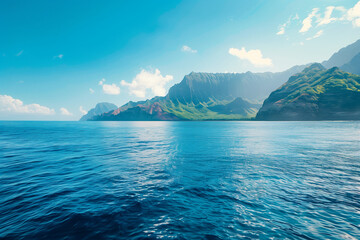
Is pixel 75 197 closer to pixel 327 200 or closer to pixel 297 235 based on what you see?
pixel 297 235

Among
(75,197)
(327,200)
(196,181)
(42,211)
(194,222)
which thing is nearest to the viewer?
(194,222)

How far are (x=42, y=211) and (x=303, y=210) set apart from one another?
59.0 feet

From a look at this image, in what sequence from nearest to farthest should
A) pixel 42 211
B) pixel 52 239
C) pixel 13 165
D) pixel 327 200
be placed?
1. pixel 52 239
2. pixel 42 211
3. pixel 327 200
4. pixel 13 165

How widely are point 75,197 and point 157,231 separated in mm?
8375

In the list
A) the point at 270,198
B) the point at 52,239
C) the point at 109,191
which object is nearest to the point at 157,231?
the point at 52,239

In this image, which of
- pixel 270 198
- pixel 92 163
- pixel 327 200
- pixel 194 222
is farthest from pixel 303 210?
pixel 92 163

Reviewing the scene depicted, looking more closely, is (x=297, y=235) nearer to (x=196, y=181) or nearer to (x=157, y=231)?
(x=157, y=231)

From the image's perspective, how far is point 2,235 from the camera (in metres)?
7.90

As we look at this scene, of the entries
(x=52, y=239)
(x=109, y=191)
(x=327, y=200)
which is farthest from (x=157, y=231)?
(x=327, y=200)

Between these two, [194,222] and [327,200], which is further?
[327,200]

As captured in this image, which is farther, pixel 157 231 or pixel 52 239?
pixel 157 231

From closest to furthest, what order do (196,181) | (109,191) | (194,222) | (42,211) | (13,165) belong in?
(194,222)
(42,211)
(109,191)
(196,181)
(13,165)

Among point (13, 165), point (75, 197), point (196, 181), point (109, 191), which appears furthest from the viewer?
point (13, 165)

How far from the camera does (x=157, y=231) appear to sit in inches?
323
